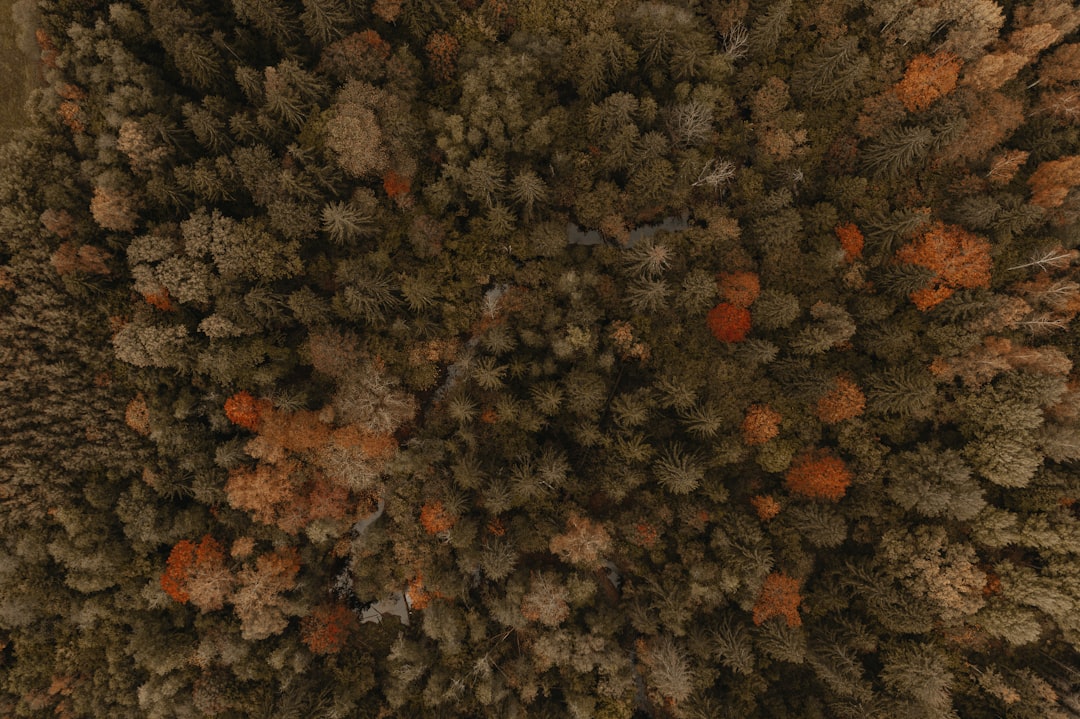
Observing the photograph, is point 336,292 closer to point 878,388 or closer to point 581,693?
point 581,693

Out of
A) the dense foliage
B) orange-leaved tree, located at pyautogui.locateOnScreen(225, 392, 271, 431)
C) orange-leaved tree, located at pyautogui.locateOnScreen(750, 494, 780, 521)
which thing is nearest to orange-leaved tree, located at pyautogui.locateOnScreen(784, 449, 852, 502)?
the dense foliage

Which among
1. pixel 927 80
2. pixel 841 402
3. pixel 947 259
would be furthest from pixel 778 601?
pixel 927 80

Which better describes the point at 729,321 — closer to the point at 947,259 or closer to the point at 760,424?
the point at 760,424

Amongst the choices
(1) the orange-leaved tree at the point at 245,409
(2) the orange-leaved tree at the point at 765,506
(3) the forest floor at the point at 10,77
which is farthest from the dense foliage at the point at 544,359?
(3) the forest floor at the point at 10,77

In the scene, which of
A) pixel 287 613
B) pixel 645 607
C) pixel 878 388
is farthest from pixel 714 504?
pixel 287 613

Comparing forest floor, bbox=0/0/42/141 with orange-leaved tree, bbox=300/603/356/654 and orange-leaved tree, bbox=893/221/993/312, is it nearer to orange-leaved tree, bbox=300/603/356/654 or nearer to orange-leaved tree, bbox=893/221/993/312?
orange-leaved tree, bbox=300/603/356/654
